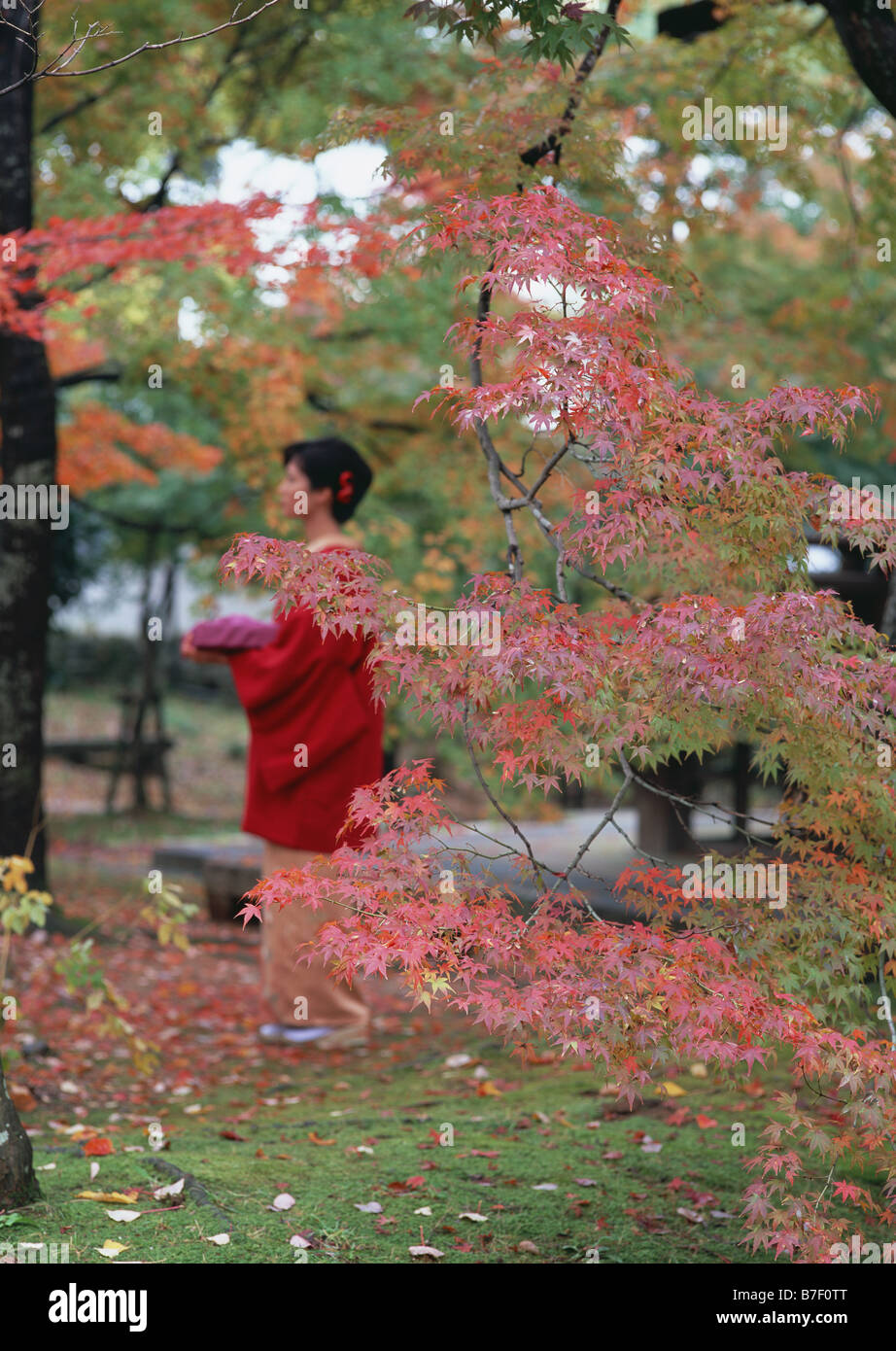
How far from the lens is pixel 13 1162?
3252 mm

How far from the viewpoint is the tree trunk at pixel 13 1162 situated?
3.23 metres

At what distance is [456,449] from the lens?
10500 millimetres

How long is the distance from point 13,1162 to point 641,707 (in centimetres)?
208

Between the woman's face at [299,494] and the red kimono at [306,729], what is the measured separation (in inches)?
20.4

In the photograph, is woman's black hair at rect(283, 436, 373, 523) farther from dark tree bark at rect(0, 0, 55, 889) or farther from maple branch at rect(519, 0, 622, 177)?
dark tree bark at rect(0, 0, 55, 889)

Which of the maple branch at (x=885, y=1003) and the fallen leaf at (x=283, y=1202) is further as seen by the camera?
the fallen leaf at (x=283, y=1202)

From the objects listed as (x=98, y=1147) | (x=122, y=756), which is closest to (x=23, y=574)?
(x=98, y=1147)

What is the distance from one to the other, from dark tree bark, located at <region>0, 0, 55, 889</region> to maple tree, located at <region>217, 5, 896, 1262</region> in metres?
4.25

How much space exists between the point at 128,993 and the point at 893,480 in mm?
9496

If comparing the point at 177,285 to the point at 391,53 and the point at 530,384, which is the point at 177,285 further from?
the point at 530,384

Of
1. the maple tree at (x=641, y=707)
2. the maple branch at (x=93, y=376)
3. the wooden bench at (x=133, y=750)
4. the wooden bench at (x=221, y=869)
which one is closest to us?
the maple tree at (x=641, y=707)

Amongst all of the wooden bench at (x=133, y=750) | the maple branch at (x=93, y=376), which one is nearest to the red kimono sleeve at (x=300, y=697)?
the maple branch at (x=93, y=376)

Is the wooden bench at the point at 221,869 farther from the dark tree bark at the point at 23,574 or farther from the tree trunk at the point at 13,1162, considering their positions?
the tree trunk at the point at 13,1162

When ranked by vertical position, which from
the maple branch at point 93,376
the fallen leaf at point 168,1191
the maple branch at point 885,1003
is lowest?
the fallen leaf at point 168,1191
